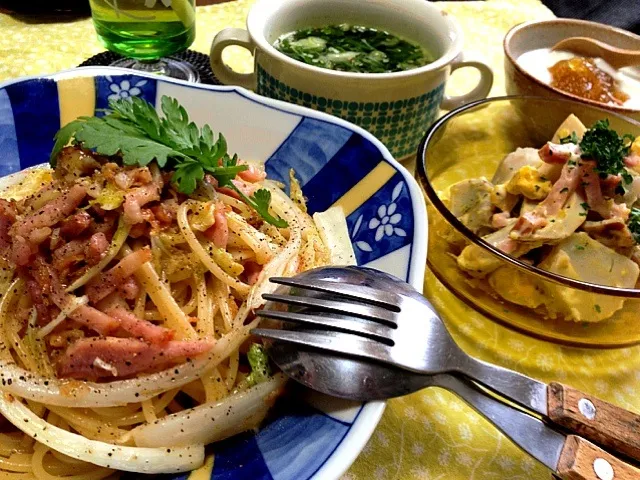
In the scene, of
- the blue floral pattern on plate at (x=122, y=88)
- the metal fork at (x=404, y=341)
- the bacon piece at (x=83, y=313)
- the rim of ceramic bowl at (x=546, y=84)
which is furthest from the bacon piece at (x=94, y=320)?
the rim of ceramic bowl at (x=546, y=84)

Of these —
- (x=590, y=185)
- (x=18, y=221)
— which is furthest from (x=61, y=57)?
(x=590, y=185)

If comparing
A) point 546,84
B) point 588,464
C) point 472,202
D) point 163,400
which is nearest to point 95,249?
point 163,400

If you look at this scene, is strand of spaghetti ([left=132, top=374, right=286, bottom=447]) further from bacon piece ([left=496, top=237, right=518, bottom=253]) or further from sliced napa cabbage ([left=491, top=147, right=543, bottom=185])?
sliced napa cabbage ([left=491, top=147, right=543, bottom=185])

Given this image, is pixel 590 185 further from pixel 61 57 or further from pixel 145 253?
pixel 61 57

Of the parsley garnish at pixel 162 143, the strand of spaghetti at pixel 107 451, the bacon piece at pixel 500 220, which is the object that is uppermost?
the parsley garnish at pixel 162 143

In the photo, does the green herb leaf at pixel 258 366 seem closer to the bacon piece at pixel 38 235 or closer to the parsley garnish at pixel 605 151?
the bacon piece at pixel 38 235

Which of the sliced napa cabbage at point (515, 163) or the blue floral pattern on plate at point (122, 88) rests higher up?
the blue floral pattern on plate at point (122, 88)

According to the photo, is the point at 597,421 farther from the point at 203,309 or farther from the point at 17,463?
the point at 17,463
